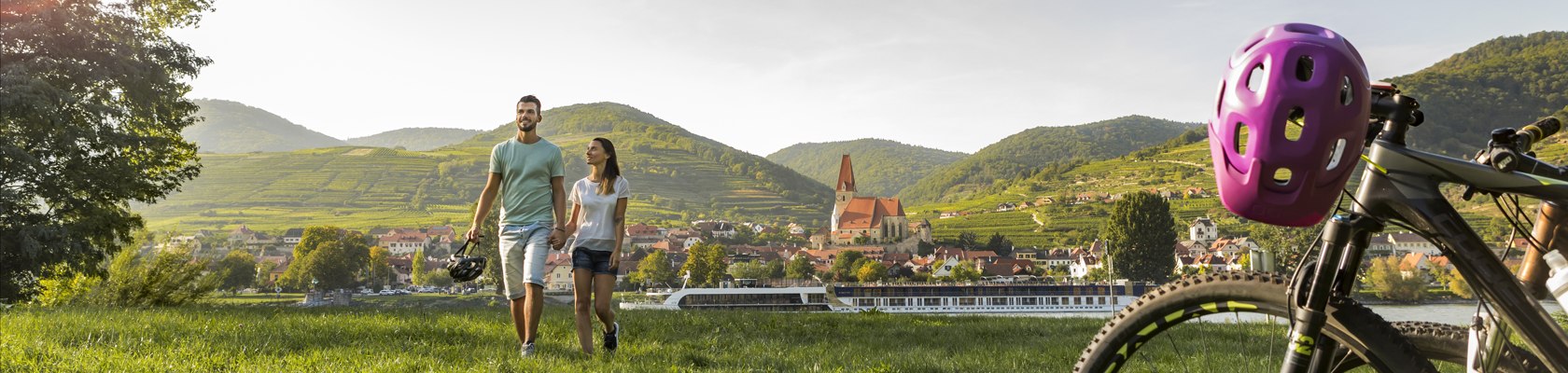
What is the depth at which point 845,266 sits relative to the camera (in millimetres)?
105500

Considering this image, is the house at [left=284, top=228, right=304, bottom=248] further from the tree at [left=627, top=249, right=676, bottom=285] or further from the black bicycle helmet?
the black bicycle helmet

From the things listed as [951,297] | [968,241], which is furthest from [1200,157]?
[951,297]

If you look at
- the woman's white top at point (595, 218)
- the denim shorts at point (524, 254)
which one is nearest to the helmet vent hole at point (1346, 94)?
the woman's white top at point (595, 218)

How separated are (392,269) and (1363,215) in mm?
123983

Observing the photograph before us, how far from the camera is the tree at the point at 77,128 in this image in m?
15.3

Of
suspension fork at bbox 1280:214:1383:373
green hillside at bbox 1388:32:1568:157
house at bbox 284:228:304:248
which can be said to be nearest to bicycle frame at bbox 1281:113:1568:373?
suspension fork at bbox 1280:214:1383:373

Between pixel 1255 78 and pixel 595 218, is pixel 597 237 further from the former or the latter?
pixel 1255 78

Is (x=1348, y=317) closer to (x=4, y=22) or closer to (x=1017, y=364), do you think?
(x=1017, y=364)

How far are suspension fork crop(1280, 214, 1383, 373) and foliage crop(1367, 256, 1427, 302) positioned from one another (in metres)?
78.1

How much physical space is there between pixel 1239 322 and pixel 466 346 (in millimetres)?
5297

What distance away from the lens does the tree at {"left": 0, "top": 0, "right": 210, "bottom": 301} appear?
15289 mm

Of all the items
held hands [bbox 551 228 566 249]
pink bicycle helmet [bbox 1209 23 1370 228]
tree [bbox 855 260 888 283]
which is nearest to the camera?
pink bicycle helmet [bbox 1209 23 1370 228]

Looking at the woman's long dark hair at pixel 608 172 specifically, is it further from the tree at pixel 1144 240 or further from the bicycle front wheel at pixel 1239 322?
the tree at pixel 1144 240

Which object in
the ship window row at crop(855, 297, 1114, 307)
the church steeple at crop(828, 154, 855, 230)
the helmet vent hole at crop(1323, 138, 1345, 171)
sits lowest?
the ship window row at crop(855, 297, 1114, 307)
